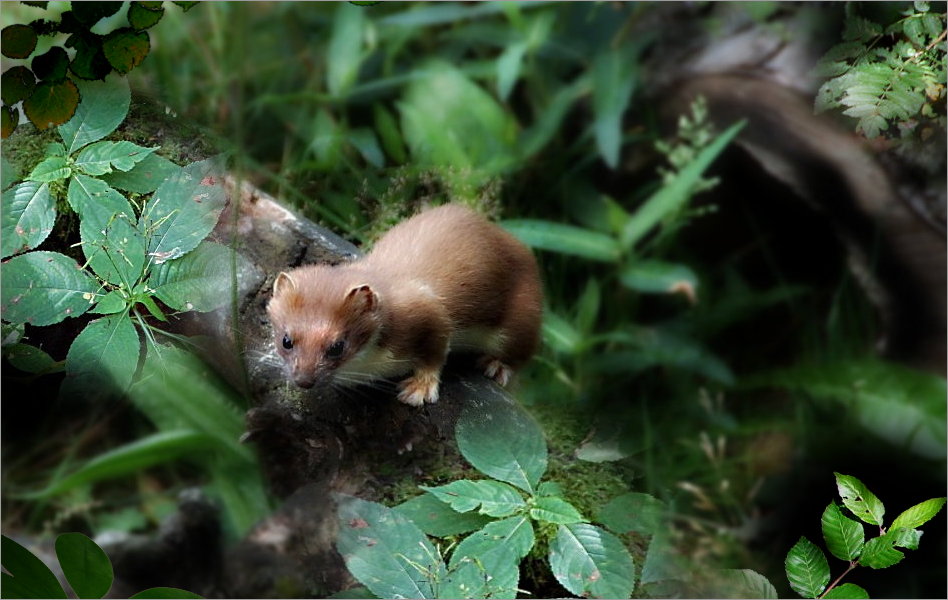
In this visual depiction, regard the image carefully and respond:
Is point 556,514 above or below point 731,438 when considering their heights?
above

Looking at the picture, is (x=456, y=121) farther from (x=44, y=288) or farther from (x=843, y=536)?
(x=843, y=536)

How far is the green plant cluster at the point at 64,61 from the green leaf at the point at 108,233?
0.12 metres

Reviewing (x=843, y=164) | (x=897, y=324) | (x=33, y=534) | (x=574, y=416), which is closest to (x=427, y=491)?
(x=574, y=416)

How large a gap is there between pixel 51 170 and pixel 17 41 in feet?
0.55

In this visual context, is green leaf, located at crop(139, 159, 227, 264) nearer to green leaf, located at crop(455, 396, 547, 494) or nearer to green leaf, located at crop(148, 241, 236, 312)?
green leaf, located at crop(148, 241, 236, 312)

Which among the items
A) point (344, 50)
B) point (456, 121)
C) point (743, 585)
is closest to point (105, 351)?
point (743, 585)

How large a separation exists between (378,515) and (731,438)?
1.55 m

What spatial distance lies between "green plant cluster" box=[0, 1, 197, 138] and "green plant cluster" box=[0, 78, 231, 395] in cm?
4

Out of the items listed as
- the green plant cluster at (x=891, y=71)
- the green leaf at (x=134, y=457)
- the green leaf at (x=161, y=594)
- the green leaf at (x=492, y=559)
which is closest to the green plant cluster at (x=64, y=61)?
the green leaf at (x=134, y=457)

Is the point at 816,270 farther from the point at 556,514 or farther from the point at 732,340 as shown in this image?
the point at 556,514

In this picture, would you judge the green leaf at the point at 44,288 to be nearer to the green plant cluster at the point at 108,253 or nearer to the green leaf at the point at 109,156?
the green plant cluster at the point at 108,253

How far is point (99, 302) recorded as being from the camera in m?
1.17

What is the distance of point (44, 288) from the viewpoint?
1192 mm

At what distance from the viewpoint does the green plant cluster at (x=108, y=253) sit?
1.17 m
